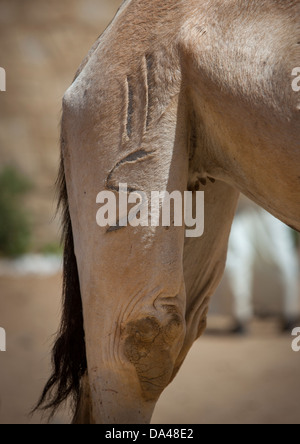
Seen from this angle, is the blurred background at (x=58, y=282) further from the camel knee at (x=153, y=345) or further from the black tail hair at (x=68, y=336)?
the camel knee at (x=153, y=345)

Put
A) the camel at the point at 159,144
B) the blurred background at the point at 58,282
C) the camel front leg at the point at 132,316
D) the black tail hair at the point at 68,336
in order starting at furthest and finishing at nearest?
the blurred background at the point at 58,282 → the black tail hair at the point at 68,336 → the camel front leg at the point at 132,316 → the camel at the point at 159,144

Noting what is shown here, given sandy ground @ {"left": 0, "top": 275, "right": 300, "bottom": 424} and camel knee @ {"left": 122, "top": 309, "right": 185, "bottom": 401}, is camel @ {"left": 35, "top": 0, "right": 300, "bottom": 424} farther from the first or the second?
sandy ground @ {"left": 0, "top": 275, "right": 300, "bottom": 424}

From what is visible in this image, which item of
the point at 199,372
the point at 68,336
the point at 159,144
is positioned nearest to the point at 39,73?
the point at 199,372

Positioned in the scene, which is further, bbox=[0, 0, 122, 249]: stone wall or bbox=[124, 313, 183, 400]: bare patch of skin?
bbox=[0, 0, 122, 249]: stone wall

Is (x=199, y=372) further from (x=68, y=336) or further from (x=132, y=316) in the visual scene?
(x=132, y=316)

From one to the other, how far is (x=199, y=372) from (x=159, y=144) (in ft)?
8.99

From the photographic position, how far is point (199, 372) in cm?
429

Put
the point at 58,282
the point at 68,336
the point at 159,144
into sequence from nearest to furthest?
the point at 159,144
the point at 68,336
the point at 58,282

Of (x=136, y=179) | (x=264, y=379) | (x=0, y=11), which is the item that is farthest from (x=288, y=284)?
(x=0, y=11)

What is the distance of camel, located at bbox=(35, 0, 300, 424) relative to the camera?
1723 mm

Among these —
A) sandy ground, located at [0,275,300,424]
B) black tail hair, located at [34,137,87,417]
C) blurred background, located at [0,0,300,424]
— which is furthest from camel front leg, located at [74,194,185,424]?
sandy ground, located at [0,275,300,424]

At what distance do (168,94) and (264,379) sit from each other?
2.61 metres

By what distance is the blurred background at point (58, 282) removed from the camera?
3.58m

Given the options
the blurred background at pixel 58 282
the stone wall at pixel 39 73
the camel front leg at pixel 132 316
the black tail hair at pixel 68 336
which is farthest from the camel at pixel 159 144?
the stone wall at pixel 39 73
